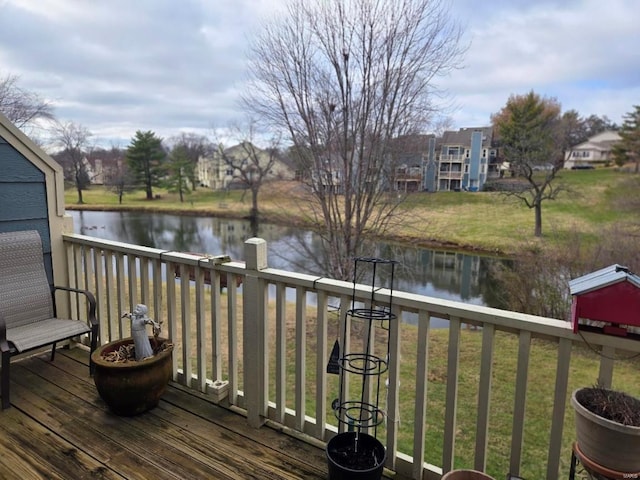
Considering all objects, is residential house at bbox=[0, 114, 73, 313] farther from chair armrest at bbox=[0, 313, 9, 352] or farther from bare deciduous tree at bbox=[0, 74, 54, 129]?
bare deciduous tree at bbox=[0, 74, 54, 129]

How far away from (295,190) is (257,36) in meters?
2.62

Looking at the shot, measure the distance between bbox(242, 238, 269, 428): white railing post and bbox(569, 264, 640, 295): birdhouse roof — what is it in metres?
1.26

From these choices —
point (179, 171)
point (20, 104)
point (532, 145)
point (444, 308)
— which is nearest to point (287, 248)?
point (20, 104)

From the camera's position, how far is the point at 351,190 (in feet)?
21.7

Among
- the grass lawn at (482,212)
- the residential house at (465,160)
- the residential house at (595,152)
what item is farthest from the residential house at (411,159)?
the residential house at (595,152)

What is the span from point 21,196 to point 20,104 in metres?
6.56

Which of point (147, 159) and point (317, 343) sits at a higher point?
point (147, 159)

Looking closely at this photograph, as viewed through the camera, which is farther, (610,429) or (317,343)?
(317,343)

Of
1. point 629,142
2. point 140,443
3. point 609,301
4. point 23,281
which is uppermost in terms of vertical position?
point 629,142

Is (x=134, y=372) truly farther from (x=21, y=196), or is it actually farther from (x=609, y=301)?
(x=609, y=301)

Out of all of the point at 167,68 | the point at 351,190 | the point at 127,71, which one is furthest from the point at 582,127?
the point at 127,71

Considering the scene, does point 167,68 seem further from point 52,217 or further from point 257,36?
point 52,217

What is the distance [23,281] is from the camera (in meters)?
2.53

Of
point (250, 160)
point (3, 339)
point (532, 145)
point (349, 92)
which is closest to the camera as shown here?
point (3, 339)
